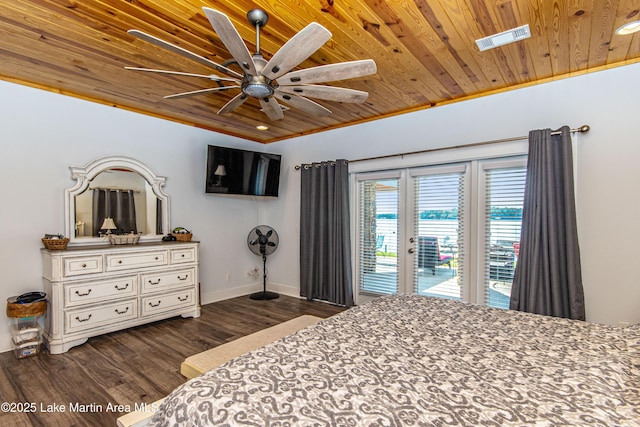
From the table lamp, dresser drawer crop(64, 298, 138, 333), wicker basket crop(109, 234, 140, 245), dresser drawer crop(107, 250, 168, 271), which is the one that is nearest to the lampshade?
the table lamp

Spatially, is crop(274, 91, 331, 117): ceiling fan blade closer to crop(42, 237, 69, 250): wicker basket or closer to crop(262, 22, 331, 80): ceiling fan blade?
crop(262, 22, 331, 80): ceiling fan blade

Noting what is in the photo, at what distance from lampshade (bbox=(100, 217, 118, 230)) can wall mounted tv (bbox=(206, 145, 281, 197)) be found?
3.76 ft

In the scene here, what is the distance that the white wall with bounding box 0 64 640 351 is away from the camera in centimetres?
264

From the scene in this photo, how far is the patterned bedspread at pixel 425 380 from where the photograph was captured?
1.00 m

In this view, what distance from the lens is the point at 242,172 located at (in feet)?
14.7

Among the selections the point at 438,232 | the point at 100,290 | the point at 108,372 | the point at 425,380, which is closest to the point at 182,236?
the point at 100,290

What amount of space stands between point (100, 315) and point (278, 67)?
2998mm

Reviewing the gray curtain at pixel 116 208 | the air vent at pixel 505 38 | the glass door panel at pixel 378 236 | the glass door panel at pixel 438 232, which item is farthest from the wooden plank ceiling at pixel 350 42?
the glass door panel at pixel 378 236

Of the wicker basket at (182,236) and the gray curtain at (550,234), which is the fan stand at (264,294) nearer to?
the wicker basket at (182,236)

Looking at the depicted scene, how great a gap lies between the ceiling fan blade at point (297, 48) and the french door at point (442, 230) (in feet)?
7.76

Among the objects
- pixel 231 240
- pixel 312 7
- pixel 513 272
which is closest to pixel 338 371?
pixel 312 7

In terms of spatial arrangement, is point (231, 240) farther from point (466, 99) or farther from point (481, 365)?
point (481, 365)

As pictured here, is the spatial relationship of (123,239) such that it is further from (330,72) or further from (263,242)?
(330,72)

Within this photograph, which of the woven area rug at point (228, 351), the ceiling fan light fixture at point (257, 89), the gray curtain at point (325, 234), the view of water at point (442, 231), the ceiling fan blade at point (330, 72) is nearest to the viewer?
the ceiling fan blade at point (330, 72)
